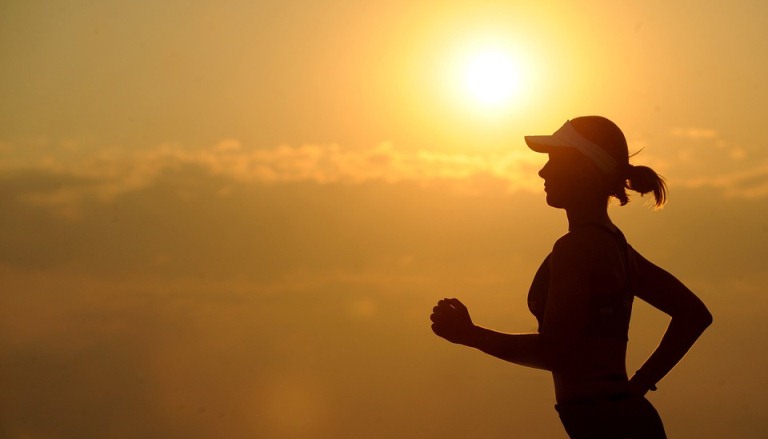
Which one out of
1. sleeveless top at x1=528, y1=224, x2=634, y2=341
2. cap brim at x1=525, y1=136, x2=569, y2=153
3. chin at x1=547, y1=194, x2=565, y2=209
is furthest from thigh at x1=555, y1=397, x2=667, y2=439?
cap brim at x1=525, y1=136, x2=569, y2=153

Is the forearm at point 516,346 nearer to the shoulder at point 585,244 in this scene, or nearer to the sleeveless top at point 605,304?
the sleeveless top at point 605,304

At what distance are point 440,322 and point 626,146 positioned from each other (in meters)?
1.31

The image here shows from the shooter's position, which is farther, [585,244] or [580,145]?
[580,145]

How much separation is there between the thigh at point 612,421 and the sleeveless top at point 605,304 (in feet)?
1.03

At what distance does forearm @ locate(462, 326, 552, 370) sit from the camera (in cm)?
565

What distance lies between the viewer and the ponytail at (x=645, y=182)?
6250 mm

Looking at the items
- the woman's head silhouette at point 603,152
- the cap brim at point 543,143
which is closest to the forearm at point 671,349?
the woman's head silhouette at point 603,152

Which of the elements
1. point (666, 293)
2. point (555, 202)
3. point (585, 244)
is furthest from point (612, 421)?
point (555, 202)

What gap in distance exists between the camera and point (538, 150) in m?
6.29

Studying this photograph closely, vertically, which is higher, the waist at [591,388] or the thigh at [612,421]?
the waist at [591,388]

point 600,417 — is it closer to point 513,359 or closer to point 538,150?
point 513,359

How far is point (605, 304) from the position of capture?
229 inches

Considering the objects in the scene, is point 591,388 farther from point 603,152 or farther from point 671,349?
point 603,152

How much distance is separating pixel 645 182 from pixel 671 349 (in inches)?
35.7
